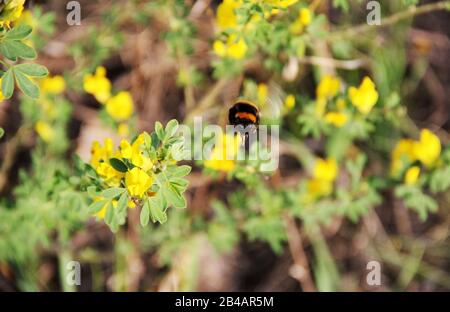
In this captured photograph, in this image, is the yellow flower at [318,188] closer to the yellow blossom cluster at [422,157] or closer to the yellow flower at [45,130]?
the yellow blossom cluster at [422,157]

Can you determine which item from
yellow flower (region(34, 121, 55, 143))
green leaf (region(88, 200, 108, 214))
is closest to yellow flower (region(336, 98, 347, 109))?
green leaf (region(88, 200, 108, 214))

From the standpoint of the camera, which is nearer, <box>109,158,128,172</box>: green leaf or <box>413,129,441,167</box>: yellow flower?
<box>109,158,128,172</box>: green leaf

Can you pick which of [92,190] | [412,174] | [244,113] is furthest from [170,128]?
[412,174]

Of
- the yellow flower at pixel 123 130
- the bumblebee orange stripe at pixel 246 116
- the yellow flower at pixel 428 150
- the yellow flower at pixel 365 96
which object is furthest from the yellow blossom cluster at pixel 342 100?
the yellow flower at pixel 123 130

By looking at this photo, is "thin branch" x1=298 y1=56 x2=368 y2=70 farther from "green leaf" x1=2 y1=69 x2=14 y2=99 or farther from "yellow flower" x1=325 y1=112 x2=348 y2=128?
"green leaf" x1=2 y1=69 x2=14 y2=99

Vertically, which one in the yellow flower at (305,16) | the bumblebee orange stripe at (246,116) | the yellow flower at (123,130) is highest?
the yellow flower at (305,16)
